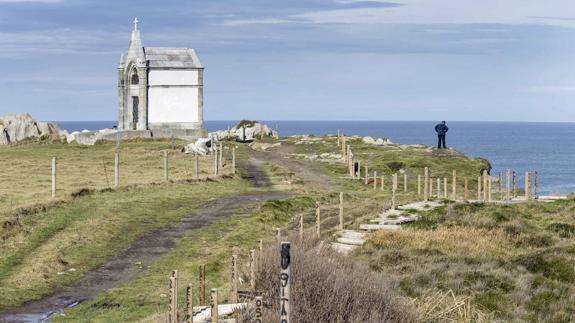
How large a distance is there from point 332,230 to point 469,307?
1217cm

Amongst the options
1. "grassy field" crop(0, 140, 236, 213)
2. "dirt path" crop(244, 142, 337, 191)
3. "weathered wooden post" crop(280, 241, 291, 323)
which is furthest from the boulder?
"weathered wooden post" crop(280, 241, 291, 323)

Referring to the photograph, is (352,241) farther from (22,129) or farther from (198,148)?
(22,129)

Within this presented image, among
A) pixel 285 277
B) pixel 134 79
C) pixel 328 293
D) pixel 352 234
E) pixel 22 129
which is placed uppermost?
pixel 134 79

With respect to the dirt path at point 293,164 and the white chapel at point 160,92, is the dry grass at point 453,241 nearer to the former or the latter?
the dirt path at point 293,164

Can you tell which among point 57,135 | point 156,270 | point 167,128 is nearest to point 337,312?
point 156,270

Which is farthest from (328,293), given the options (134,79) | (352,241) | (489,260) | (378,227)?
(134,79)

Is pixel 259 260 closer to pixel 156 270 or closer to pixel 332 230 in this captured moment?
pixel 156 270

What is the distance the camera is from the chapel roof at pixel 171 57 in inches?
3056

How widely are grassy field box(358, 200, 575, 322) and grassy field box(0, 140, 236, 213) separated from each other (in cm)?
1545

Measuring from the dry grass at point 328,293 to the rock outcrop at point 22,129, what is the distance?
68100mm

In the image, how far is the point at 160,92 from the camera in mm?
77312

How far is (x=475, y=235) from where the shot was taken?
103ft

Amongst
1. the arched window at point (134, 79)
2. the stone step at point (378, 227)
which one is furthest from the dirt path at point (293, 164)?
the stone step at point (378, 227)

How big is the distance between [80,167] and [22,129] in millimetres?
32793
